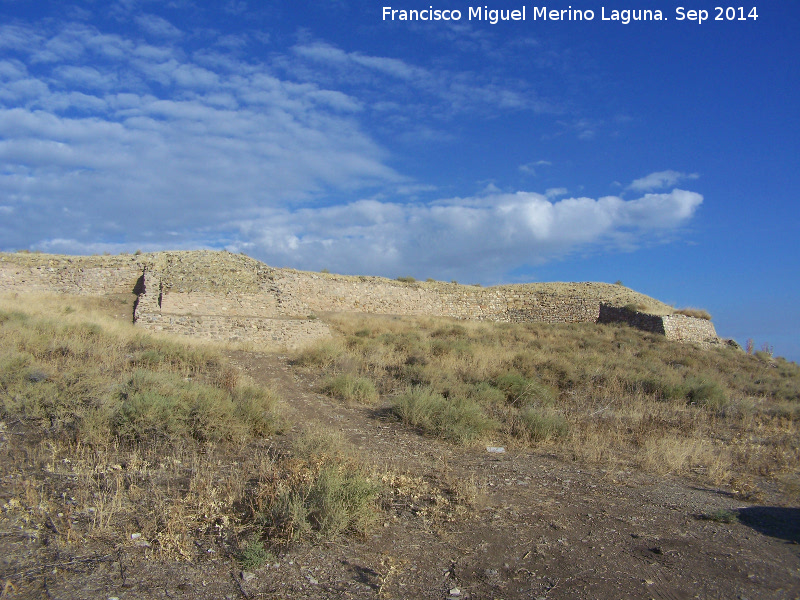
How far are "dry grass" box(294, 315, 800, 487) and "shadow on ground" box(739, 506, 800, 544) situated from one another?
1090 mm

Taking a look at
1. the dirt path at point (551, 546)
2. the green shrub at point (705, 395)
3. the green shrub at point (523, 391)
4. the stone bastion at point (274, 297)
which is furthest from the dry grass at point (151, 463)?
the green shrub at point (705, 395)

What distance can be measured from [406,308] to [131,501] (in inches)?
984

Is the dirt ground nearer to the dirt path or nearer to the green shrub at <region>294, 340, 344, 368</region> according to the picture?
the dirt path

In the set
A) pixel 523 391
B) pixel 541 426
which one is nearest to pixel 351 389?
pixel 523 391

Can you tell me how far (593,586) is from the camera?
364 cm

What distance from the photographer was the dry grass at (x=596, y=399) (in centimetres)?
785

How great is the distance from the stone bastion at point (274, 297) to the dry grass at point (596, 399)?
3570mm

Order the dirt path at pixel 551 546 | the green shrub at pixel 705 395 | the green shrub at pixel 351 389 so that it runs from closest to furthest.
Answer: the dirt path at pixel 551 546 < the green shrub at pixel 351 389 < the green shrub at pixel 705 395

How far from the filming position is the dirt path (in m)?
3.61

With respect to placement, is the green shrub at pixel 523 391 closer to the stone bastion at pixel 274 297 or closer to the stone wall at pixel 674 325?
the stone bastion at pixel 274 297

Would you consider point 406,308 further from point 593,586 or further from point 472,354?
point 593,586

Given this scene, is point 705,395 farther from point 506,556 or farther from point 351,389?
point 506,556

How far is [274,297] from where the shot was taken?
22.7m

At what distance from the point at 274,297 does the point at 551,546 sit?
1970 cm
